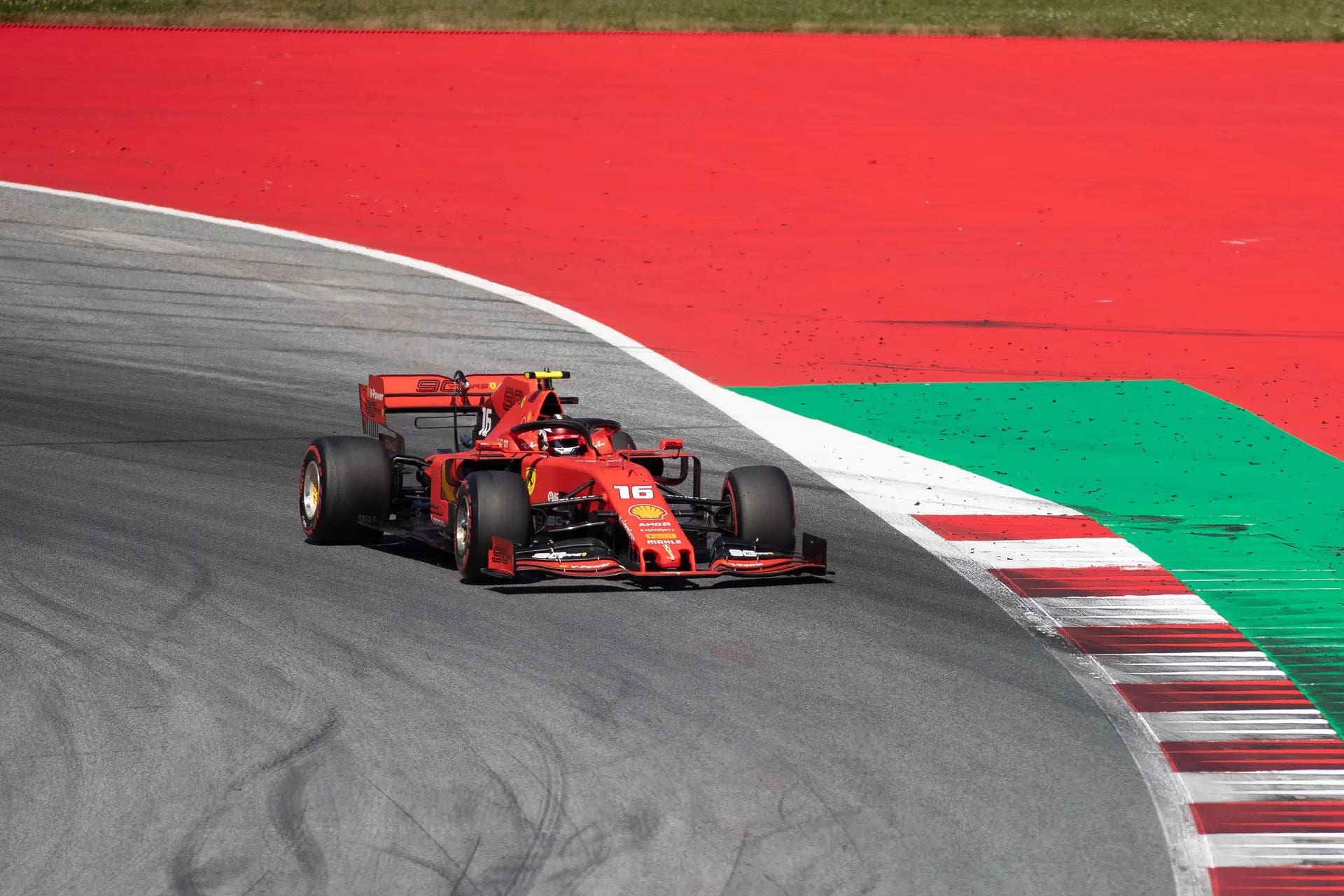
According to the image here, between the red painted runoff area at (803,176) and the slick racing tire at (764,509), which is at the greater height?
the red painted runoff area at (803,176)

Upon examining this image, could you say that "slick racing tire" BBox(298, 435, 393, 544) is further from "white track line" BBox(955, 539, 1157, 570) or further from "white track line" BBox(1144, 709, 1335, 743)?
"white track line" BBox(1144, 709, 1335, 743)

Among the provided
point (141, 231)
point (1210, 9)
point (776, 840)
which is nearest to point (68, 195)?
point (141, 231)

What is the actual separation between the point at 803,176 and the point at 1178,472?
39.8 feet

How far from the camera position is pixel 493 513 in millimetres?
10367

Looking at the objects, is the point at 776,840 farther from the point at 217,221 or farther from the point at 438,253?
the point at 217,221

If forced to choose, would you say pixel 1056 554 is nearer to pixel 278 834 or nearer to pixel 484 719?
pixel 484 719

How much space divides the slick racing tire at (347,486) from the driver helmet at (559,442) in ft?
3.57

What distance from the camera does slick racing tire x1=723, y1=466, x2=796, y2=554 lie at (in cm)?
1098

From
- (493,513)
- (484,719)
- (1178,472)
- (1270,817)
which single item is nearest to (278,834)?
(484,719)

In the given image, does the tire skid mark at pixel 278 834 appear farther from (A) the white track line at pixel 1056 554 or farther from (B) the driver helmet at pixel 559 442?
(A) the white track line at pixel 1056 554

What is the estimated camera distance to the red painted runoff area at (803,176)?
18.4 meters

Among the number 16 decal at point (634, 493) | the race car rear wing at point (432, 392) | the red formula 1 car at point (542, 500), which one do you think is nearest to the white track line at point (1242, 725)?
the red formula 1 car at point (542, 500)

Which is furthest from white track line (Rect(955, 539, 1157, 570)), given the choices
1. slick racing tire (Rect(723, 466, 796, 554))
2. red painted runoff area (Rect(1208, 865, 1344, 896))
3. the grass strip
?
the grass strip

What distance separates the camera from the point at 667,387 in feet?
53.3
